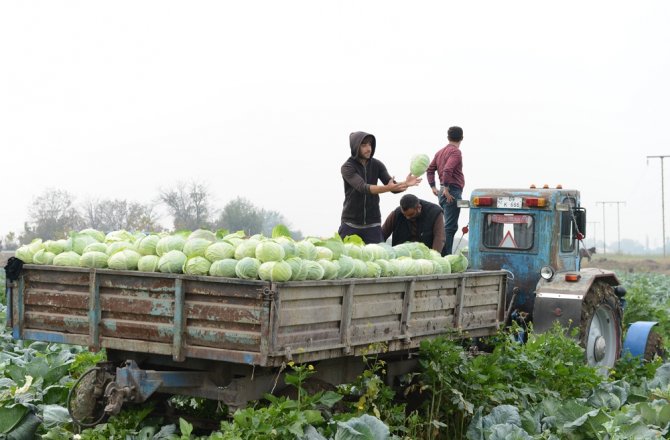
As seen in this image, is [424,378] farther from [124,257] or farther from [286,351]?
[124,257]

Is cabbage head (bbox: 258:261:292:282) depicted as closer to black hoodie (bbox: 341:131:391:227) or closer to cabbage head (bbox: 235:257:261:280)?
cabbage head (bbox: 235:257:261:280)

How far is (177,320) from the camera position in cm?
635

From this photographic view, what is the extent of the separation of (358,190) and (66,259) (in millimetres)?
3555

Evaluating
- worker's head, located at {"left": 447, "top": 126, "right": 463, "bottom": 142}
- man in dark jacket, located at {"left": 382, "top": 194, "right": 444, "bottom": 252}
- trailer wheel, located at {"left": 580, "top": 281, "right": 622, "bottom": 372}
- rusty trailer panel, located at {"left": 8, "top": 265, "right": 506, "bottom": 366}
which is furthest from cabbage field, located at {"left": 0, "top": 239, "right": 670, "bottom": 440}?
worker's head, located at {"left": 447, "top": 126, "right": 463, "bottom": 142}

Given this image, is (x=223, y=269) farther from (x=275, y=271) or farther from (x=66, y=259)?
(x=66, y=259)

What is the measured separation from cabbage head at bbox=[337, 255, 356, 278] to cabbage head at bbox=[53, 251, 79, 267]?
2134 mm

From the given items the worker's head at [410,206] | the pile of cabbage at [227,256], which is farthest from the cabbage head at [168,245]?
the worker's head at [410,206]

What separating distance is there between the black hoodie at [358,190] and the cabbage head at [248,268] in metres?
3.50

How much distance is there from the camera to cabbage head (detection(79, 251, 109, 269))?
7098 millimetres

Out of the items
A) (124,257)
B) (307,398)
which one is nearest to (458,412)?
Result: (307,398)

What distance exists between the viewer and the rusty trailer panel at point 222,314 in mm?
6086

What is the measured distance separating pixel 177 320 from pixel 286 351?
2.78ft

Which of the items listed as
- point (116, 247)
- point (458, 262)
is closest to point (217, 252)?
point (116, 247)

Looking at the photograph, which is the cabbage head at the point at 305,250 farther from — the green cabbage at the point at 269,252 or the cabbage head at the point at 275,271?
the cabbage head at the point at 275,271
